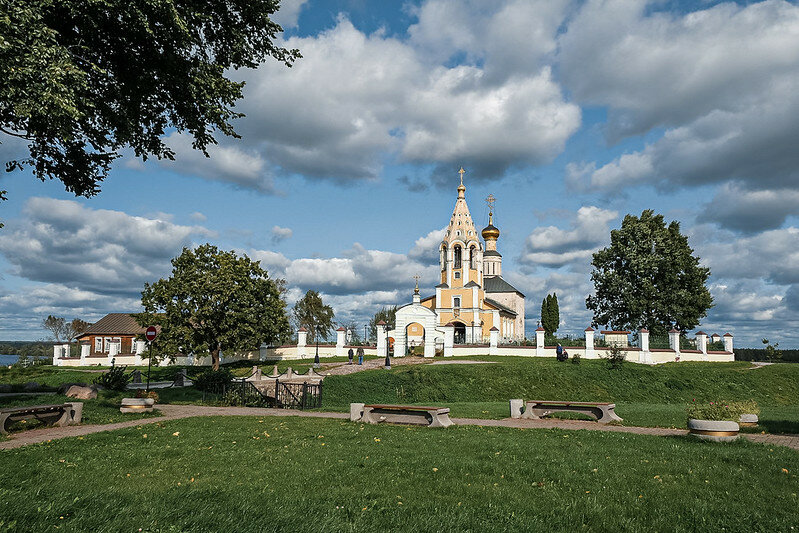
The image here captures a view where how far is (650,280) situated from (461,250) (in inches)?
803

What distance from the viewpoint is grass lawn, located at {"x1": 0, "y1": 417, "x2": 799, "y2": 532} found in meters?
5.03

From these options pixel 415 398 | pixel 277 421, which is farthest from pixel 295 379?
pixel 277 421

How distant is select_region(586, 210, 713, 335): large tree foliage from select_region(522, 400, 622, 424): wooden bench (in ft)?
101

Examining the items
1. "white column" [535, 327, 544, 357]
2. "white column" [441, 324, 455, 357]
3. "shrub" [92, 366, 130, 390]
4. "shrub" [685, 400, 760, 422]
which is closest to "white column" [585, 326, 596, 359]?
"white column" [535, 327, 544, 357]

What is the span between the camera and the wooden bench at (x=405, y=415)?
12.0m

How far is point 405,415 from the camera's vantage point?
1263cm

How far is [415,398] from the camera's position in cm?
2338

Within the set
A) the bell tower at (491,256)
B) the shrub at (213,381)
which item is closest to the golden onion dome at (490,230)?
the bell tower at (491,256)

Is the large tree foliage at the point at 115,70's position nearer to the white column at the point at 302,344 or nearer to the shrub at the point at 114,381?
the shrub at the point at 114,381

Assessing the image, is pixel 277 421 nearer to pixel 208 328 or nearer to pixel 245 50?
pixel 245 50

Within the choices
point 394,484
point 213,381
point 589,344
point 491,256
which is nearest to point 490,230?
point 491,256

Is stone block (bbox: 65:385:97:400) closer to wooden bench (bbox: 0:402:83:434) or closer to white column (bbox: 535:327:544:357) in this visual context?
wooden bench (bbox: 0:402:83:434)

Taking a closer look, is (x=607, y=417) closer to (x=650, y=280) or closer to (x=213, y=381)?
(x=213, y=381)

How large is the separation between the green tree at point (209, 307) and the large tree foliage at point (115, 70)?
1920 cm
